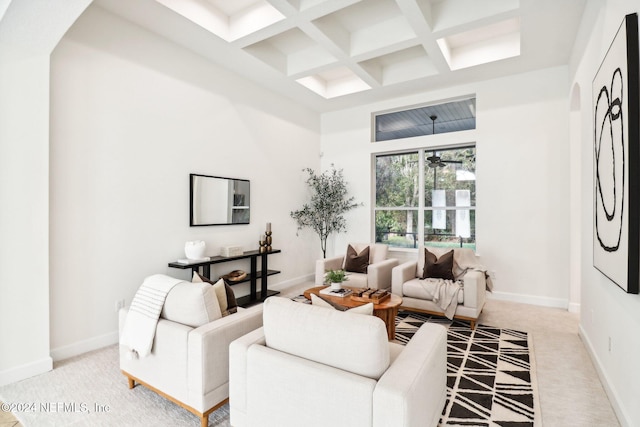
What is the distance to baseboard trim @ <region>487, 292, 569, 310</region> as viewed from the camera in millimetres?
4477

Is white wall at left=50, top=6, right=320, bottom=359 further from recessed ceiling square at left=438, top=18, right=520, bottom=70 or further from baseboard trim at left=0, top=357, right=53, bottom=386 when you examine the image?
recessed ceiling square at left=438, top=18, right=520, bottom=70

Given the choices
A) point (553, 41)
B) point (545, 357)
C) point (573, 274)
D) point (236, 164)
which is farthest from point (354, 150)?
point (545, 357)

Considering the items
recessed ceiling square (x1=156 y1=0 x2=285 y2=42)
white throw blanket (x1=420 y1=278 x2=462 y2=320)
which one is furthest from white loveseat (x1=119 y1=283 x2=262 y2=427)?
recessed ceiling square (x1=156 y1=0 x2=285 y2=42)

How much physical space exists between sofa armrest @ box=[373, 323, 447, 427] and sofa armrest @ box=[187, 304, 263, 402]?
102 cm

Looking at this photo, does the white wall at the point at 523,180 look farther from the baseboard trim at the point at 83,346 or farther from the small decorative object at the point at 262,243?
the baseboard trim at the point at 83,346

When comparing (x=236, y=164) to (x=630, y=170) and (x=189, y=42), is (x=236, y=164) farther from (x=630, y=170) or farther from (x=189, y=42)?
(x=630, y=170)

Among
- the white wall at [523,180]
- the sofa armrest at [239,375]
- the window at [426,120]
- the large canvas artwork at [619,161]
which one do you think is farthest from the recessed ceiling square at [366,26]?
the sofa armrest at [239,375]

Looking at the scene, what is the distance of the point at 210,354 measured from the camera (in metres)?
1.92

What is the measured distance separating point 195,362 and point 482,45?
16.1 ft

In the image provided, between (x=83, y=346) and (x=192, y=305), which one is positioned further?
(x=83, y=346)

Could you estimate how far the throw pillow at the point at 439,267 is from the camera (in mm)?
4152

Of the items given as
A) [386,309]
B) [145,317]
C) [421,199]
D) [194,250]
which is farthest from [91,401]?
[421,199]

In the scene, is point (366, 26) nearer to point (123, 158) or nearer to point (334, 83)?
point (334, 83)

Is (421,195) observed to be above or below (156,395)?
above
